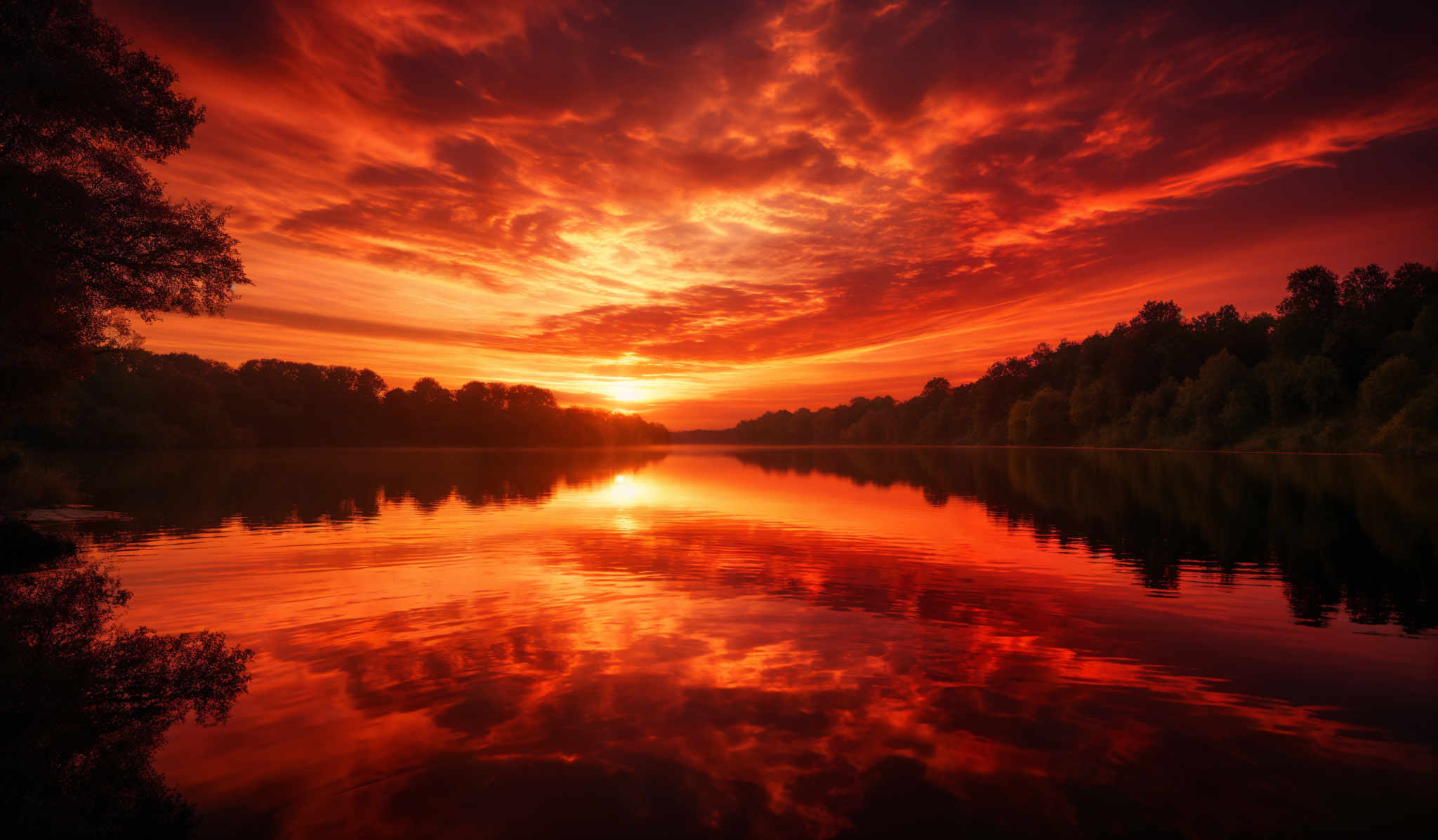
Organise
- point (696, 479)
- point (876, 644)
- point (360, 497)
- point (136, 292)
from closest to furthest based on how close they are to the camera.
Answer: point (876, 644) < point (136, 292) < point (360, 497) < point (696, 479)

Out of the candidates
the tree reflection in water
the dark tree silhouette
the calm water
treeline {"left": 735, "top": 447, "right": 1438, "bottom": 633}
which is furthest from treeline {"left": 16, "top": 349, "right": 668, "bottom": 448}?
A: treeline {"left": 735, "top": 447, "right": 1438, "bottom": 633}

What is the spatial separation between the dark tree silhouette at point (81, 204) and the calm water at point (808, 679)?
8.45 meters

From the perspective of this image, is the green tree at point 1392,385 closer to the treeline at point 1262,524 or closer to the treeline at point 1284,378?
the treeline at point 1284,378

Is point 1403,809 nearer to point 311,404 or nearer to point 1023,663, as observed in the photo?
point 1023,663

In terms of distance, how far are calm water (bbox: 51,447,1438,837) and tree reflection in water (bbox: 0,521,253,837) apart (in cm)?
44

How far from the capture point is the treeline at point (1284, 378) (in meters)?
93.2

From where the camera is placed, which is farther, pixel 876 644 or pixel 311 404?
pixel 311 404

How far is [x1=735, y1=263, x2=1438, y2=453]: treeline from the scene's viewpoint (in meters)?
93.2

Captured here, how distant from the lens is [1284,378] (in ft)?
367

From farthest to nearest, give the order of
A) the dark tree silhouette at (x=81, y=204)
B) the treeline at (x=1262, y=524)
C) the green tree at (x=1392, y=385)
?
the green tree at (x=1392, y=385), the dark tree silhouette at (x=81, y=204), the treeline at (x=1262, y=524)

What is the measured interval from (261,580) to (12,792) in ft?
41.1

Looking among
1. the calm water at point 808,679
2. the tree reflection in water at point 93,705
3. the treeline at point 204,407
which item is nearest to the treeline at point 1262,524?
the calm water at point 808,679

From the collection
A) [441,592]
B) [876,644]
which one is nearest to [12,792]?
[441,592]

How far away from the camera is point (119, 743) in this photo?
26.3ft
